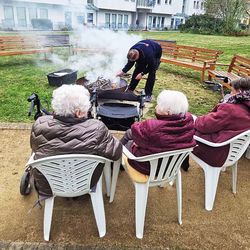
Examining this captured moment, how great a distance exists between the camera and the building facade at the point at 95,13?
18.6 metres

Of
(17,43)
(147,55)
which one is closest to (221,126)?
(147,55)

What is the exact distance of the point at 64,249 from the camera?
2311 mm

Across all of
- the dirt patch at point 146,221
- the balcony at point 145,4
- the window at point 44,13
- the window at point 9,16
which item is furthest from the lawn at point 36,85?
the balcony at point 145,4

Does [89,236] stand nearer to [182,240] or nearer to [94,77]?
[182,240]

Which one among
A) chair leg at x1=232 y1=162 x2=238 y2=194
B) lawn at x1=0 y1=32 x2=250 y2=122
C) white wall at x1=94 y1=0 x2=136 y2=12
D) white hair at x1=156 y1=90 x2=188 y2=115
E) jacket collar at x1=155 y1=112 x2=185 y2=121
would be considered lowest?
lawn at x1=0 y1=32 x2=250 y2=122

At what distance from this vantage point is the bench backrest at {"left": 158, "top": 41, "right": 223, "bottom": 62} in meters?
8.40

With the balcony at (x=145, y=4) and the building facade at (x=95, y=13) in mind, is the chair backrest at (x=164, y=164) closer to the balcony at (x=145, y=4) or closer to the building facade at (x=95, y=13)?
the building facade at (x=95, y=13)

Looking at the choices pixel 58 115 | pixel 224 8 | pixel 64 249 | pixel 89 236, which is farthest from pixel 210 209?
pixel 224 8

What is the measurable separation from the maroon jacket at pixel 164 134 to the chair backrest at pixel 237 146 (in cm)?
61

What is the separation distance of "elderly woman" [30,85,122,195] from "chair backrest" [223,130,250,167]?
1.23 metres

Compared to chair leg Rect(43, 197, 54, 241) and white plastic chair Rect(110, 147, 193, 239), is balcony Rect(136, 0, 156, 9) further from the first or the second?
chair leg Rect(43, 197, 54, 241)

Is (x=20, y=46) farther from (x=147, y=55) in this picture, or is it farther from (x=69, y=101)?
(x=69, y=101)

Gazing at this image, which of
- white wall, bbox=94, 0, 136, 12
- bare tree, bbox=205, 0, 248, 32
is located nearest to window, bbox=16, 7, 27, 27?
white wall, bbox=94, 0, 136, 12

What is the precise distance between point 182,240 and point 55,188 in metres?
1.25
